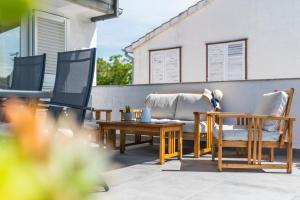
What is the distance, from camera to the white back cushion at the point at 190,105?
5.91 meters

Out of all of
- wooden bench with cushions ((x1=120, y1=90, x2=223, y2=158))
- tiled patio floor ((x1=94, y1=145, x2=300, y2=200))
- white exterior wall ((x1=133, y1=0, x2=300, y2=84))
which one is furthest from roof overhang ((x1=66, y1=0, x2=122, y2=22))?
white exterior wall ((x1=133, y1=0, x2=300, y2=84))

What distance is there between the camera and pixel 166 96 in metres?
6.45

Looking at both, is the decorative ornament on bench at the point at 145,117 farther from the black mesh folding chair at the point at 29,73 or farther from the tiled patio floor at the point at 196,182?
the black mesh folding chair at the point at 29,73

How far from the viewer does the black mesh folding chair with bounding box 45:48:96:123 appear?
2.80 metres

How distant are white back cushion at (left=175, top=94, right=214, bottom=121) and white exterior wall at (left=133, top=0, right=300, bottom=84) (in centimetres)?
373

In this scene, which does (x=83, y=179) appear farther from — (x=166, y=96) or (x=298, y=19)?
(x=298, y=19)

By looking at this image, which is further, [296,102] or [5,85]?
[5,85]

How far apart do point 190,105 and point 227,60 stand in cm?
406

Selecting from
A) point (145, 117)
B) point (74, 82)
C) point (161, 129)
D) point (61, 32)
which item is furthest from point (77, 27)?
point (74, 82)

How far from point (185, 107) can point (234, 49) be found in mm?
4140

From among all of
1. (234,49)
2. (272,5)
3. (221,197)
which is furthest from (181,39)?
(221,197)

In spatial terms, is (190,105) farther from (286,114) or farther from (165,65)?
(165,65)

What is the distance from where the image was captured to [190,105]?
6.07 metres

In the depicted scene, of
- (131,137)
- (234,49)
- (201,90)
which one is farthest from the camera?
(234,49)
